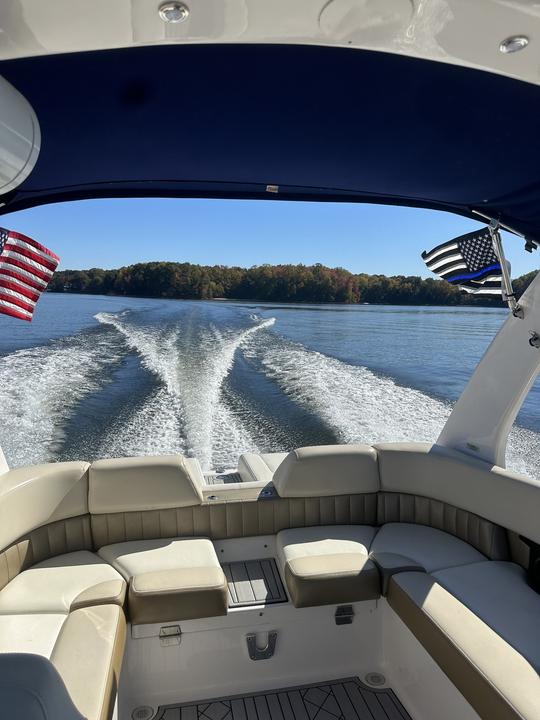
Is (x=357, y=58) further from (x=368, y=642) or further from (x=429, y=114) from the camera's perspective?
(x=368, y=642)

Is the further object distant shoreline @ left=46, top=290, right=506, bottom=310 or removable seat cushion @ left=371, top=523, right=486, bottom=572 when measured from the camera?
distant shoreline @ left=46, top=290, right=506, bottom=310

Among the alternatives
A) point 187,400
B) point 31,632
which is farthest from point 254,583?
point 187,400

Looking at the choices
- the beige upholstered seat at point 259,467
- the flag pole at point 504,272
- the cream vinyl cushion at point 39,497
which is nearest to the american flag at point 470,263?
the flag pole at point 504,272

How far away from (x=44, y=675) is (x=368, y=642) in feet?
4.49

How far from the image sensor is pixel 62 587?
6.22ft

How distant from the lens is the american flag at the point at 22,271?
2.00m

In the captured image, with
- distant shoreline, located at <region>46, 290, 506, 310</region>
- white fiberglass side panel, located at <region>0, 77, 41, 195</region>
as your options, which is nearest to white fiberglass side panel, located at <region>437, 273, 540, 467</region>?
white fiberglass side panel, located at <region>0, 77, 41, 195</region>

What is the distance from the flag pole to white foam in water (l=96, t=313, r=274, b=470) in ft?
10.6

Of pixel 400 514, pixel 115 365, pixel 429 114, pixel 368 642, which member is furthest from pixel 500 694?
pixel 115 365

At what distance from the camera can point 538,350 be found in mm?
2459

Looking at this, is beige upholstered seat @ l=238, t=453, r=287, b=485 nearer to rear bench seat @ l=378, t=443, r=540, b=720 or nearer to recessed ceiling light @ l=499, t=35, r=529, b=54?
rear bench seat @ l=378, t=443, r=540, b=720

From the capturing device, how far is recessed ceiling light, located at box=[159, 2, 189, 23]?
0.70m

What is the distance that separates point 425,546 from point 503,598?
427mm

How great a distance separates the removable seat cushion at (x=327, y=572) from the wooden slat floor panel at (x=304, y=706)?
31 centimetres
